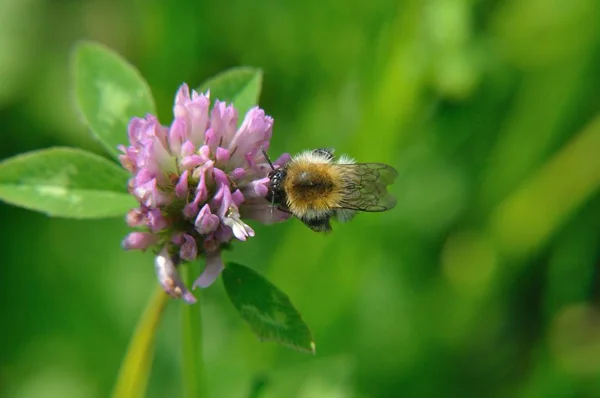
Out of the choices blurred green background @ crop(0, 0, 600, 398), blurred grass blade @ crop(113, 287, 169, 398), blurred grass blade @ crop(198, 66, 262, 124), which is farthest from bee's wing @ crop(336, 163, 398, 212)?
blurred green background @ crop(0, 0, 600, 398)

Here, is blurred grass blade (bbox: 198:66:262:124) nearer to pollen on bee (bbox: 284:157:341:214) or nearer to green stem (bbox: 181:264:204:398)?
pollen on bee (bbox: 284:157:341:214)

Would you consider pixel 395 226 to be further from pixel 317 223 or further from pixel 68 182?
pixel 68 182

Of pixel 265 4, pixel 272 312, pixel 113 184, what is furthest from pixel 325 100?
pixel 272 312

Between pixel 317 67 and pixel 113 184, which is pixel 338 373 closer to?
pixel 113 184

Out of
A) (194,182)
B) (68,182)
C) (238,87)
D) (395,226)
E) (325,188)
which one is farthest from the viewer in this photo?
(395,226)

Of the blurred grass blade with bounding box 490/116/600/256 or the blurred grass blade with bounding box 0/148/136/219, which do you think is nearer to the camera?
the blurred grass blade with bounding box 0/148/136/219

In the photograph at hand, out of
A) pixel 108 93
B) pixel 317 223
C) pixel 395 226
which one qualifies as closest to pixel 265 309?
pixel 317 223

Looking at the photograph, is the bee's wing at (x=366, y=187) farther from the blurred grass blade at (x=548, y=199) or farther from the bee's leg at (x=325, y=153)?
the blurred grass blade at (x=548, y=199)
